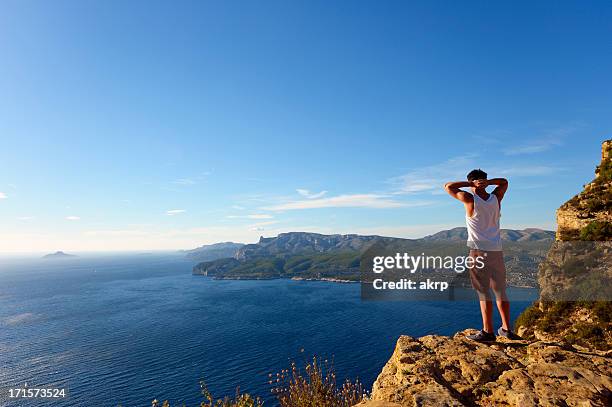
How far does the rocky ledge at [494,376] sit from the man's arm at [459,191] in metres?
3.34

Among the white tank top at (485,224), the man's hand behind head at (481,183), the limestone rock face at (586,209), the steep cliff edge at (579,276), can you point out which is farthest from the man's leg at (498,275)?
the limestone rock face at (586,209)

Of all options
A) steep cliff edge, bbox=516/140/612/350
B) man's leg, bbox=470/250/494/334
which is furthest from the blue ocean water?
man's leg, bbox=470/250/494/334

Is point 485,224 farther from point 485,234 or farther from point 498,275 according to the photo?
point 498,275

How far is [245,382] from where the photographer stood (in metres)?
62.4

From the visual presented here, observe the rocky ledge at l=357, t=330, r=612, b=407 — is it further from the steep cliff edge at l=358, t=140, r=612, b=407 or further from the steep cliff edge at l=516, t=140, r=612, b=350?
the steep cliff edge at l=516, t=140, r=612, b=350

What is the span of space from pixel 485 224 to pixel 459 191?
36.6 inches

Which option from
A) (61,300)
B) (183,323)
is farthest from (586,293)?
(61,300)

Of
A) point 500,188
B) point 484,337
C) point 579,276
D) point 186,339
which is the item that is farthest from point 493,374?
point 186,339

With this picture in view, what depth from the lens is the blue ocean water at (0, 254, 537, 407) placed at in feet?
205

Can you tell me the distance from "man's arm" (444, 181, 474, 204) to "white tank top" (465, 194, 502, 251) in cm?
18

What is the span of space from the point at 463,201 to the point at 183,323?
113 metres

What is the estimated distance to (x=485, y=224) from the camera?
7379mm

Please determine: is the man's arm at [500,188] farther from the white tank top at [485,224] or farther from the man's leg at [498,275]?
the man's leg at [498,275]

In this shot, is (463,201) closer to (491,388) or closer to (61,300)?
(491,388)
